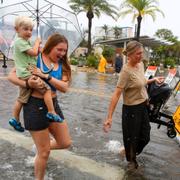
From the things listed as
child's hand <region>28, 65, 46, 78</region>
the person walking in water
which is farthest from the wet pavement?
child's hand <region>28, 65, 46, 78</region>

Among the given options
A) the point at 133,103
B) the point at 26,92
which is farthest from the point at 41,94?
the point at 133,103

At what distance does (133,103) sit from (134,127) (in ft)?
1.05

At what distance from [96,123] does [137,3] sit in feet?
107

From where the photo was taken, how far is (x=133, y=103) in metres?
4.52

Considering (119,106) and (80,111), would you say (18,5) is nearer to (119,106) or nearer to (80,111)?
(80,111)

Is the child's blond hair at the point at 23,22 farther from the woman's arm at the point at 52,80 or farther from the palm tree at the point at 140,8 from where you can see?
the palm tree at the point at 140,8

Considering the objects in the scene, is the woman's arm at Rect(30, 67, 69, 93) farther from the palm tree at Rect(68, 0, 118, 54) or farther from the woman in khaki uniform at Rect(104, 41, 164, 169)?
the palm tree at Rect(68, 0, 118, 54)

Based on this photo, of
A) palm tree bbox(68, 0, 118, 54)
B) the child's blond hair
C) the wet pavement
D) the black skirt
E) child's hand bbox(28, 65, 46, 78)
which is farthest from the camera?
palm tree bbox(68, 0, 118, 54)

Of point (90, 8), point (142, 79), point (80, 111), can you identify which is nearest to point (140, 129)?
point (142, 79)

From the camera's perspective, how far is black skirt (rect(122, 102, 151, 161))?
454cm

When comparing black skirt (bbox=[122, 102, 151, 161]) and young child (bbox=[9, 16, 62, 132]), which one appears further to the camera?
black skirt (bbox=[122, 102, 151, 161])

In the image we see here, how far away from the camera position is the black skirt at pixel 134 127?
4.54m

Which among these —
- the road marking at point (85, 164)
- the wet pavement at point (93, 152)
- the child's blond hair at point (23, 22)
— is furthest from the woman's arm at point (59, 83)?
the road marking at point (85, 164)

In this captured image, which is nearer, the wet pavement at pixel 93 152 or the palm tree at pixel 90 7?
the wet pavement at pixel 93 152
